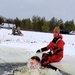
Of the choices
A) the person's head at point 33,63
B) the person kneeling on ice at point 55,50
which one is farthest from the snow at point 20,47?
the person's head at point 33,63

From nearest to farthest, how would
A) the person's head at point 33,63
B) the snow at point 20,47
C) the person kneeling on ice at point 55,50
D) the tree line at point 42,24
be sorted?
the person's head at point 33,63 → the person kneeling on ice at point 55,50 → the snow at point 20,47 → the tree line at point 42,24

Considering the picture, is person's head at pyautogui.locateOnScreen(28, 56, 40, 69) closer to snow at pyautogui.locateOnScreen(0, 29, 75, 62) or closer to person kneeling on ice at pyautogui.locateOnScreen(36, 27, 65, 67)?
person kneeling on ice at pyautogui.locateOnScreen(36, 27, 65, 67)

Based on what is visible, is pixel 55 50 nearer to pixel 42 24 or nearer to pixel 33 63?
pixel 33 63

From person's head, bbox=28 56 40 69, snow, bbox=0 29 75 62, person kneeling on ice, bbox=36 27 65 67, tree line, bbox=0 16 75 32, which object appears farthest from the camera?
tree line, bbox=0 16 75 32

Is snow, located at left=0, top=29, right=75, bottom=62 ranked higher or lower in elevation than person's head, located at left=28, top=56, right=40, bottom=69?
lower

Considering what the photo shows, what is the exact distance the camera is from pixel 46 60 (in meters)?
9.63

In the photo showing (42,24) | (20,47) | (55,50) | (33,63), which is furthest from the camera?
(42,24)

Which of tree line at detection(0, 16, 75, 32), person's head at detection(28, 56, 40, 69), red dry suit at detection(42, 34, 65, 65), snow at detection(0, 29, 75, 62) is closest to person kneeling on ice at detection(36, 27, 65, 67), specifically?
red dry suit at detection(42, 34, 65, 65)

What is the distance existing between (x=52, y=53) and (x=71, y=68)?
0.89 meters

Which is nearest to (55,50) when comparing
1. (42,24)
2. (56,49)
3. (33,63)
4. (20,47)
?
(56,49)

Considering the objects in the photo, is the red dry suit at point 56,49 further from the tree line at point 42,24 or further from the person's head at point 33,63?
the tree line at point 42,24

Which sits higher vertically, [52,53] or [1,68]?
[52,53]

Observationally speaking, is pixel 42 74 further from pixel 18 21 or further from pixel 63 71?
pixel 18 21

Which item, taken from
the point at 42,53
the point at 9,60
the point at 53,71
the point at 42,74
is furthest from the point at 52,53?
the point at 9,60
